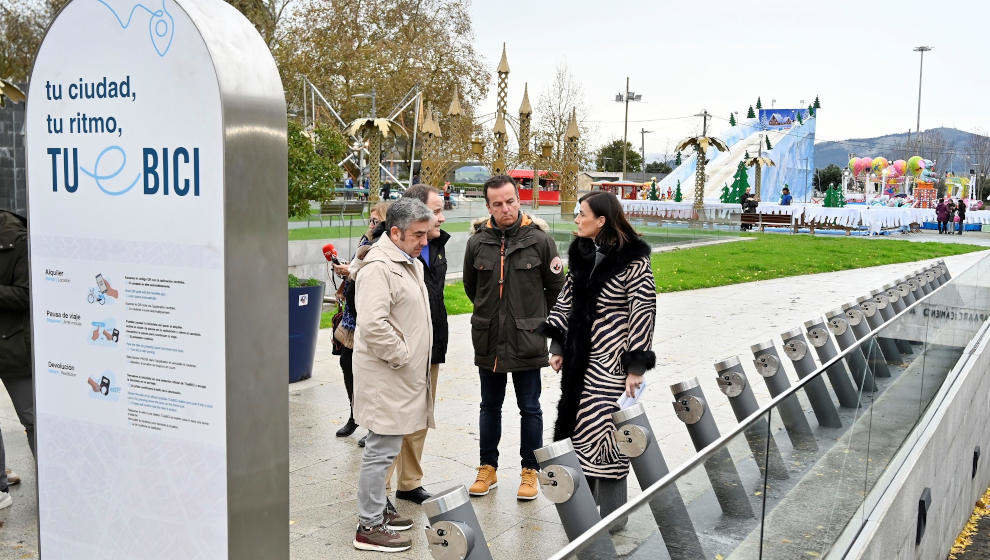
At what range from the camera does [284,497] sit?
3.02m

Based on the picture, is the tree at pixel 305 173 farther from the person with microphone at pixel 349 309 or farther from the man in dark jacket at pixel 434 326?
the man in dark jacket at pixel 434 326

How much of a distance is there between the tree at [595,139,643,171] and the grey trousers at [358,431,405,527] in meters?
94.5

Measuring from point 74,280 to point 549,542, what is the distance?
2.64 metres

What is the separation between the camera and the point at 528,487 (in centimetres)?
523

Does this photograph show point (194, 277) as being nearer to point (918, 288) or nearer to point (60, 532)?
point (60, 532)

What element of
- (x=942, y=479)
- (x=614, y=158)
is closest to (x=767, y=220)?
(x=942, y=479)

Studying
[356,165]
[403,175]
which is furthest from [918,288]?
[403,175]

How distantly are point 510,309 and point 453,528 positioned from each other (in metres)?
2.55

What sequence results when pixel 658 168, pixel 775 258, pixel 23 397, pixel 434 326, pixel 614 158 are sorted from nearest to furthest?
1. pixel 23 397
2. pixel 434 326
3. pixel 775 258
4. pixel 614 158
5. pixel 658 168

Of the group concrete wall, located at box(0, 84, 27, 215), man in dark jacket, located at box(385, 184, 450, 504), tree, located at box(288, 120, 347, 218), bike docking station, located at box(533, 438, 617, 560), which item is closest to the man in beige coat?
man in dark jacket, located at box(385, 184, 450, 504)

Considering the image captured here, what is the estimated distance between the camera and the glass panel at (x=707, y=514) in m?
2.07

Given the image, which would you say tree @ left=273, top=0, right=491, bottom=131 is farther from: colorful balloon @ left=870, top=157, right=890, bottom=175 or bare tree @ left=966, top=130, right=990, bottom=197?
bare tree @ left=966, top=130, right=990, bottom=197

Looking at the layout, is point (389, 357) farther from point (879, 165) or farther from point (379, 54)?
point (879, 165)

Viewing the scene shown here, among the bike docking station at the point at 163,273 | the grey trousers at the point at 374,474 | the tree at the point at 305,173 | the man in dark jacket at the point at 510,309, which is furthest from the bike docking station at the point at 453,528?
the tree at the point at 305,173
